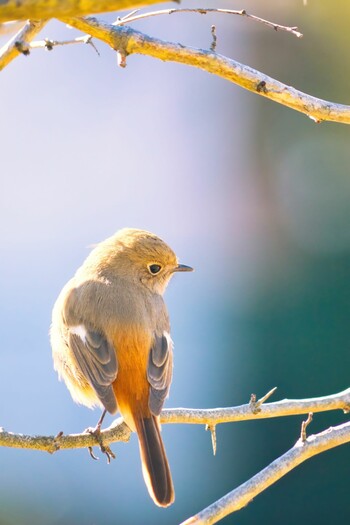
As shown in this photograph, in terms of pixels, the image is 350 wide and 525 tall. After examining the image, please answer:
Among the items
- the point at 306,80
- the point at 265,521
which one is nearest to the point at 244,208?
the point at 306,80

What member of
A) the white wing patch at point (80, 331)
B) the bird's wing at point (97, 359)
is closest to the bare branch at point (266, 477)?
the bird's wing at point (97, 359)

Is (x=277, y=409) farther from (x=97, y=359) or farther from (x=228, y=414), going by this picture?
(x=97, y=359)

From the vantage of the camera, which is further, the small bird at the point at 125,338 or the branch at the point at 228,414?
the small bird at the point at 125,338

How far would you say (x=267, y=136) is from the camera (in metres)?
8.72

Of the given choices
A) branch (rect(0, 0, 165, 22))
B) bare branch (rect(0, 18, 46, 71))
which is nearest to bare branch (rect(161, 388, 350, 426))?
bare branch (rect(0, 18, 46, 71))

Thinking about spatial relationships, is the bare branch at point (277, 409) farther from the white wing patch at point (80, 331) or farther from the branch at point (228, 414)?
the white wing patch at point (80, 331)

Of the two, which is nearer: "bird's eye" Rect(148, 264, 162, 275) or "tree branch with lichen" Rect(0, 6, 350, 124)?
"tree branch with lichen" Rect(0, 6, 350, 124)

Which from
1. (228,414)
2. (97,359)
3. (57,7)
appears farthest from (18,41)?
(228,414)

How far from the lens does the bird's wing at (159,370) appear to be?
388 centimetres

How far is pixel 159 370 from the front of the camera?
4105mm

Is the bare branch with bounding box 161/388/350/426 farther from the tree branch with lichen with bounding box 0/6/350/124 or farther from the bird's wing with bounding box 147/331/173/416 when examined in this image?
the tree branch with lichen with bounding box 0/6/350/124

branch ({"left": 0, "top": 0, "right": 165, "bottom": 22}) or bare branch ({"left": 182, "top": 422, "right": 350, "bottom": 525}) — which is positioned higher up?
branch ({"left": 0, "top": 0, "right": 165, "bottom": 22})

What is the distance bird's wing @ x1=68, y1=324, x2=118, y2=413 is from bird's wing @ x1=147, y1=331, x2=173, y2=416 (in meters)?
0.18

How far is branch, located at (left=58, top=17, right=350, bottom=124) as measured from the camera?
3.10m
